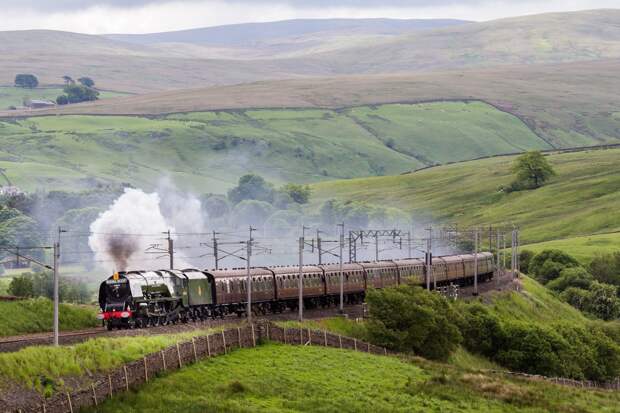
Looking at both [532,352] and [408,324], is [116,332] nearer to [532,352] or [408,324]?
[408,324]

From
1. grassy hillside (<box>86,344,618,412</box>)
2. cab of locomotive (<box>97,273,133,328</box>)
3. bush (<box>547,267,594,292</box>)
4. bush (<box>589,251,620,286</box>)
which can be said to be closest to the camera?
grassy hillside (<box>86,344,618,412</box>)

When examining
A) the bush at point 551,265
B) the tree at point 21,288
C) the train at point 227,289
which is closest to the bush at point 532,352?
the train at point 227,289

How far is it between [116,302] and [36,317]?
5.67 meters

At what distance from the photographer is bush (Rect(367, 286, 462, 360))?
86.4 metres

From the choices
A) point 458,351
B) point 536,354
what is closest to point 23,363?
point 458,351

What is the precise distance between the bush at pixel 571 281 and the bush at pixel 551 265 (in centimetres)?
460

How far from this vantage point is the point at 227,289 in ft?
301

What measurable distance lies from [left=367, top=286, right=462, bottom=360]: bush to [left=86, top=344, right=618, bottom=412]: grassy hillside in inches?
345

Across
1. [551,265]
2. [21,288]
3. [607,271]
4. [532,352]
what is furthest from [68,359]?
[607,271]

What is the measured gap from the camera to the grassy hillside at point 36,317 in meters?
73.8

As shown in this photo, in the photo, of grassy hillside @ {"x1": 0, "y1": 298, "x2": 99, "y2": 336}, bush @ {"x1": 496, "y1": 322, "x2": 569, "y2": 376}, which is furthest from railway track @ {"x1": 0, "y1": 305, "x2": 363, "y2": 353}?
bush @ {"x1": 496, "y1": 322, "x2": 569, "y2": 376}

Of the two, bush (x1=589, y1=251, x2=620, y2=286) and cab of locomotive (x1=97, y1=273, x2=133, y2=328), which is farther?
bush (x1=589, y1=251, x2=620, y2=286)

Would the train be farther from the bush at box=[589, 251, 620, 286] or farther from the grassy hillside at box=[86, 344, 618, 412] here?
the bush at box=[589, 251, 620, 286]

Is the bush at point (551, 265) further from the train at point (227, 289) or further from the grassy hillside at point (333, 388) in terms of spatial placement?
the grassy hillside at point (333, 388)
